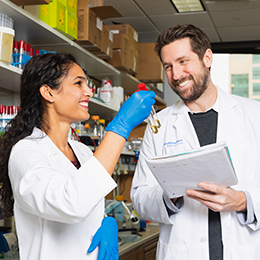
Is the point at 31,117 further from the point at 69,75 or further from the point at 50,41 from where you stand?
the point at 50,41

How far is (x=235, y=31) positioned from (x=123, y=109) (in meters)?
3.78

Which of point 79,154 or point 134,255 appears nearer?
point 79,154

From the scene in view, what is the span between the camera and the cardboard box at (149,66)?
151 inches

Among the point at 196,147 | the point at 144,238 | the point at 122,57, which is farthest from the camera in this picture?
the point at 122,57

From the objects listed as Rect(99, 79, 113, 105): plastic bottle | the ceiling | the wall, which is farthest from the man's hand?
the wall

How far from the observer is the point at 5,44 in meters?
1.81

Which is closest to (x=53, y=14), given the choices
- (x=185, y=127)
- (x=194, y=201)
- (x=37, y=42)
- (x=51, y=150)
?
(x=37, y=42)

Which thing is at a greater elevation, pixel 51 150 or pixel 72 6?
pixel 72 6

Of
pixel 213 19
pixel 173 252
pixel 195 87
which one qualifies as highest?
pixel 213 19

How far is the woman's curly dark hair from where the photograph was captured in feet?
4.30

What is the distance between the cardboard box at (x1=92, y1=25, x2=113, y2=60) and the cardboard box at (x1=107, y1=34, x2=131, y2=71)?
17cm

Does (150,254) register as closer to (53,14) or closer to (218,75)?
(53,14)

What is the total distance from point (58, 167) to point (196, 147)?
687 mm

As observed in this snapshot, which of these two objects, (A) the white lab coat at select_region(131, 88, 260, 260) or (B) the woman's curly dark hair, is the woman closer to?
(B) the woman's curly dark hair
